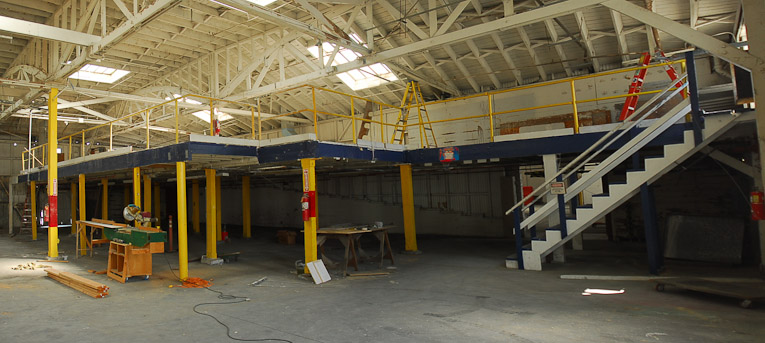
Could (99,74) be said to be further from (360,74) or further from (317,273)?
(317,273)

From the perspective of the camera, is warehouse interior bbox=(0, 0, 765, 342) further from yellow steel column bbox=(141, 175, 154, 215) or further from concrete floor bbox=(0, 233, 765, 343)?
yellow steel column bbox=(141, 175, 154, 215)

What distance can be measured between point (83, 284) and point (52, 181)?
6.95 meters

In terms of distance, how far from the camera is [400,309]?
6.94m

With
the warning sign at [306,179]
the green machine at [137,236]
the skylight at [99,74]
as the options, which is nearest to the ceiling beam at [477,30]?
the warning sign at [306,179]

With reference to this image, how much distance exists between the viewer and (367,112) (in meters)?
16.5

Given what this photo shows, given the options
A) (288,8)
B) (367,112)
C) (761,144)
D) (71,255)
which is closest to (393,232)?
(367,112)

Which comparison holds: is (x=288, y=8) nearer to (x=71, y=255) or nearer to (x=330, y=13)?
(x=330, y=13)

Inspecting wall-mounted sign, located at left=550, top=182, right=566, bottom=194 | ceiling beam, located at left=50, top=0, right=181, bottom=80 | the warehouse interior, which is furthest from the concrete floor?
ceiling beam, located at left=50, top=0, right=181, bottom=80

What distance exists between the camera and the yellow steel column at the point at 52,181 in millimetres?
13211

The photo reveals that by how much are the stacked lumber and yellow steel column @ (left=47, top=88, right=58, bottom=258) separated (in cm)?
412

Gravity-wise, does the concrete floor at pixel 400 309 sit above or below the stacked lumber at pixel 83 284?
below

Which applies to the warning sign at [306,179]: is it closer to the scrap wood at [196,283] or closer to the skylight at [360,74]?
the scrap wood at [196,283]

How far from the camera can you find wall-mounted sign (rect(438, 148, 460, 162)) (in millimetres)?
12047

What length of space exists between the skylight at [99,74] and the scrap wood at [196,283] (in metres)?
14.0
